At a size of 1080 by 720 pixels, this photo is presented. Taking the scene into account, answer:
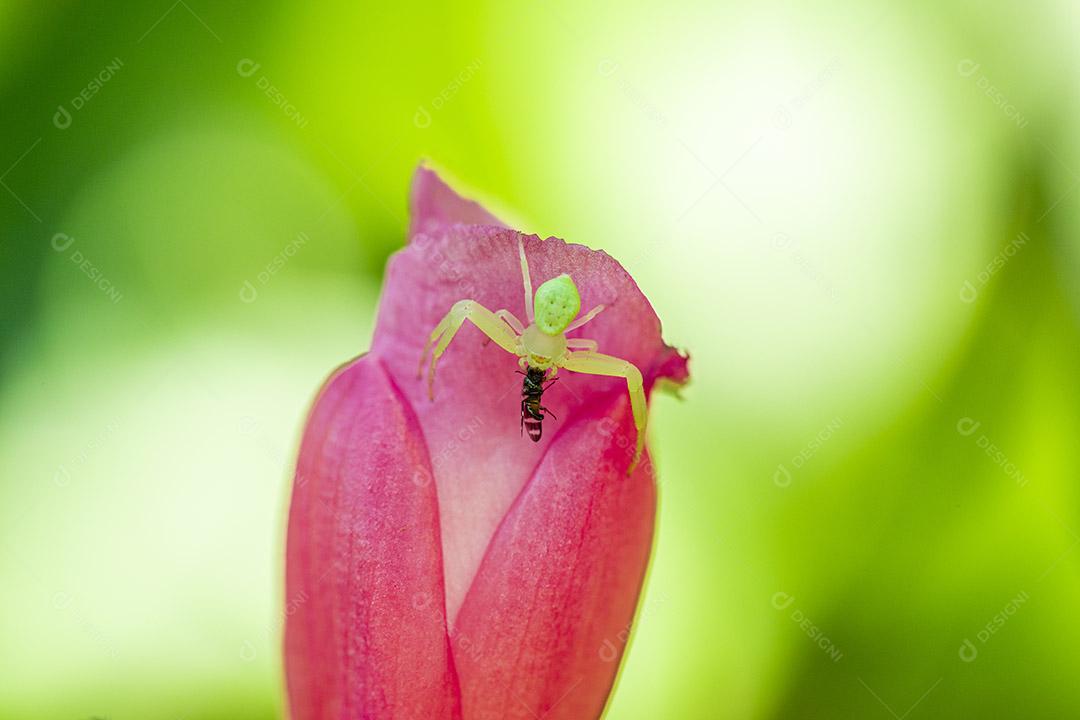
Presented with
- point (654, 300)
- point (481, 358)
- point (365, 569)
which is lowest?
point (365, 569)

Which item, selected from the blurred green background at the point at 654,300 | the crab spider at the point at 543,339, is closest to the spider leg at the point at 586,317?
the crab spider at the point at 543,339

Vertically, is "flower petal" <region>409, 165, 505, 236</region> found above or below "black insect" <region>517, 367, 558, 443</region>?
above

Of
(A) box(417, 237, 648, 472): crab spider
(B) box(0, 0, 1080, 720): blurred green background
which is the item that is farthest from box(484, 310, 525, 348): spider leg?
(B) box(0, 0, 1080, 720): blurred green background

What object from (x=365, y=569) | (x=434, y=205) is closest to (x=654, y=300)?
(x=434, y=205)

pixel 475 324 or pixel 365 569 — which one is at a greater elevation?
pixel 475 324

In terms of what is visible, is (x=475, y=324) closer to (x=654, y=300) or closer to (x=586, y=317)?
(x=586, y=317)

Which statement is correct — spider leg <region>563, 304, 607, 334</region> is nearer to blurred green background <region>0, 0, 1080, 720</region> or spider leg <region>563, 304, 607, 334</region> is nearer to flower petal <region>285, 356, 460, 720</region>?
flower petal <region>285, 356, 460, 720</region>

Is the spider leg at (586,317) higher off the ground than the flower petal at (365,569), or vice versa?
the spider leg at (586,317)

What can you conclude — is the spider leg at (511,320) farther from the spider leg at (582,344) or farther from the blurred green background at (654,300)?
the blurred green background at (654,300)
